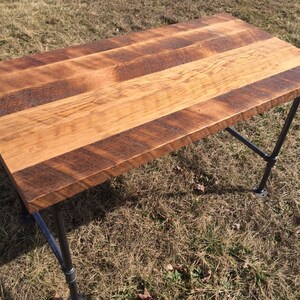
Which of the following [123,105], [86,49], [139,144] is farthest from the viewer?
[86,49]

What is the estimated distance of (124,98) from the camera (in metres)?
1.66

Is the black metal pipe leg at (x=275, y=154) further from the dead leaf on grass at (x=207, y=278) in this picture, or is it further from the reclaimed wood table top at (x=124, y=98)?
the dead leaf on grass at (x=207, y=278)

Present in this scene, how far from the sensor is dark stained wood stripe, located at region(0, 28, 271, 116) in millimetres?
1619

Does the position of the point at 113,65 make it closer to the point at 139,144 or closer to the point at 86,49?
the point at 86,49

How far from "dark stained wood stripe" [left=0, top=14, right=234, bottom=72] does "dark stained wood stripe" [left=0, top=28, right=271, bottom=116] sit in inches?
6.5

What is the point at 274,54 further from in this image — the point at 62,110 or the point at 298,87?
the point at 62,110

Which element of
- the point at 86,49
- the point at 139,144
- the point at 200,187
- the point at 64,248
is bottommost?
the point at 200,187

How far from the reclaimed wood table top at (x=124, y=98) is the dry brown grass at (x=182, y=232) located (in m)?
0.92

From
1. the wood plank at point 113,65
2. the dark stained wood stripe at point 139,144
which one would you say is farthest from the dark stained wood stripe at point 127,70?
the dark stained wood stripe at point 139,144

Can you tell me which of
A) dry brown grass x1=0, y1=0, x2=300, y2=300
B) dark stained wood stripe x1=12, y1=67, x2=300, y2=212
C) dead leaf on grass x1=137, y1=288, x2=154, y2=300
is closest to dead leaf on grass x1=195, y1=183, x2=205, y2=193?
dry brown grass x1=0, y1=0, x2=300, y2=300

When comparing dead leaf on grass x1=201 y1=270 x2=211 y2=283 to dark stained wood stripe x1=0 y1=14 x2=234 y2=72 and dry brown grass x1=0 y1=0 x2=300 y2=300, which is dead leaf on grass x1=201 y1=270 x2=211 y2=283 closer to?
dry brown grass x1=0 y1=0 x2=300 y2=300

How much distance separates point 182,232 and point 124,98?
103 cm

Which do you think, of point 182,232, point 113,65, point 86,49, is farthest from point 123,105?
point 182,232

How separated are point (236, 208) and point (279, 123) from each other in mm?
1146
